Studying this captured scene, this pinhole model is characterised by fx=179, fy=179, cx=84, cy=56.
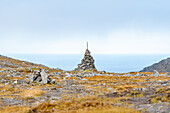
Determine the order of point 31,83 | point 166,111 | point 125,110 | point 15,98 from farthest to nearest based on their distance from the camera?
point 31,83, point 15,98, point 125,110, point 166,111

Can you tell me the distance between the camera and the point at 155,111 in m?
14.3

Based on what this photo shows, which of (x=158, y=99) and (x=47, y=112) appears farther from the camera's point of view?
(x=158, y=99)

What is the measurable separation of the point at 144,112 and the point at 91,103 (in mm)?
5386

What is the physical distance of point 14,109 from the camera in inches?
678

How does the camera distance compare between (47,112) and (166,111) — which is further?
(47,112)

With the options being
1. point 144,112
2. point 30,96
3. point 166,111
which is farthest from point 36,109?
point 166,111

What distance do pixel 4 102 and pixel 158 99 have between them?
666 inches

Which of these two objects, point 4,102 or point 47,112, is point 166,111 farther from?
point 4,102

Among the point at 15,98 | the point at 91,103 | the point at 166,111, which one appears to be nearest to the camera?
the point at 166,111

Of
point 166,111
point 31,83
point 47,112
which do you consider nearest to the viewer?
point 166,111

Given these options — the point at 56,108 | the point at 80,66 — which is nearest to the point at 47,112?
the point at 56,108

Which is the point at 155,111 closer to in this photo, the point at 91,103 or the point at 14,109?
the point at 91,103

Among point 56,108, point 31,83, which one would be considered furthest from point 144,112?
point 31,83

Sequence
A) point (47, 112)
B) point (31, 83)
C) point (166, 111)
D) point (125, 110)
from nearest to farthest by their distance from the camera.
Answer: point (166, 111) < point (125, 110) < point (47, 112) < point (31, 83)
